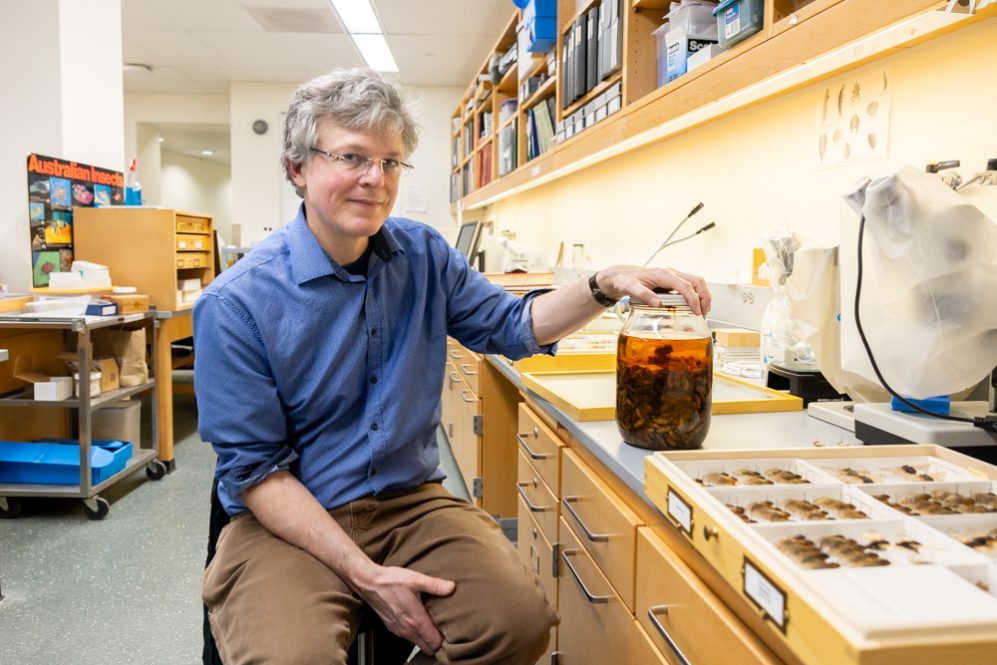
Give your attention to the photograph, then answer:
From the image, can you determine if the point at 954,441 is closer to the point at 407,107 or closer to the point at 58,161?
the point at 407,107

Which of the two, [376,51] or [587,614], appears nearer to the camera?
[587,614]

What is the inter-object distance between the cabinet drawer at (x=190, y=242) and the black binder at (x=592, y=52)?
2239 millimetres

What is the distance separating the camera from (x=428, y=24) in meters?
5.34

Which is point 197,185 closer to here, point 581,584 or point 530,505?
point 530,505

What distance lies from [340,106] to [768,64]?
0.80 meters

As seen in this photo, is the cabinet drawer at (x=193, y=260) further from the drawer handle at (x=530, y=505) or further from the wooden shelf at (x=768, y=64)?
the drawer handle at (x=530, y=505)

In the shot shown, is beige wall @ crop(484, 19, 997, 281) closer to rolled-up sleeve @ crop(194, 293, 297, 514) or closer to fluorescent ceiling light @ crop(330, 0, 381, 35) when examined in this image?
rolled-up sleeve @ crop(194, 293, 297, 514)

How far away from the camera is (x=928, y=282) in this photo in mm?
1043

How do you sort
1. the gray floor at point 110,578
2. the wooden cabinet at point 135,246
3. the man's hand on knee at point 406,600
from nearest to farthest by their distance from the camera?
1. the man's hand on knee at point 406,600
2. the gray floor at point 110,578
3. the wooden cabinet at point 135,246

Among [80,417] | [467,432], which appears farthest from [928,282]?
[80,417]

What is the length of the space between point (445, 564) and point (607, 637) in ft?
0.98

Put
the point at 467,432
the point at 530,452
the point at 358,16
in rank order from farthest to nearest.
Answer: the point at 358,16
the point at 467,432
the point at 530,452

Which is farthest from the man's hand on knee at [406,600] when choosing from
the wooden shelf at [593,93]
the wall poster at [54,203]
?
the wall poster at [54,203]

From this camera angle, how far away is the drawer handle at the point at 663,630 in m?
0.92
